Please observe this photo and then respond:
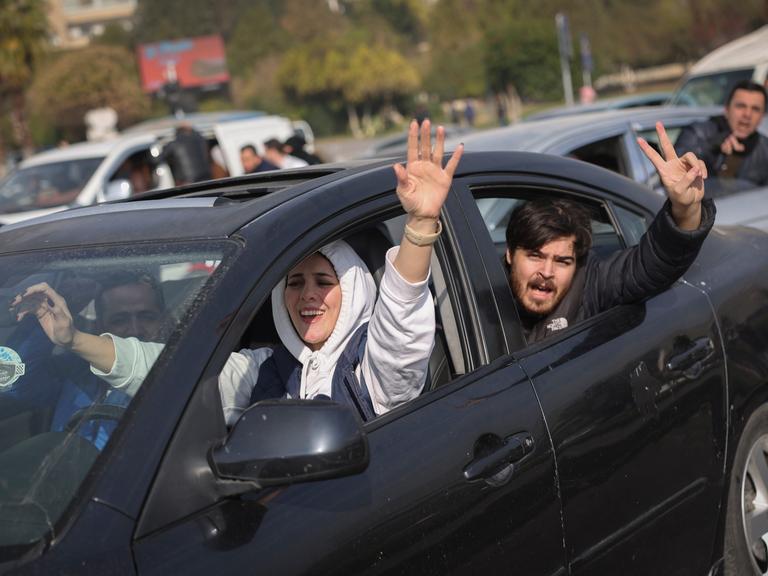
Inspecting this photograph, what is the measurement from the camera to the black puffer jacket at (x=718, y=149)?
22.4 ft

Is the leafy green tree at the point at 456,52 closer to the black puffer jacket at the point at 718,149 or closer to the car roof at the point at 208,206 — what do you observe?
the black puffer jacket at the point at 718,149

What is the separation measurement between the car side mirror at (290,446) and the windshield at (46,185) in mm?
10106

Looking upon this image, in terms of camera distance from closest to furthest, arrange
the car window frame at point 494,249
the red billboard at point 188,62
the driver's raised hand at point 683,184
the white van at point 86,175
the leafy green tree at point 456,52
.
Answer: the car window frame at point 494,249, the driver's raised hand at point 683,184, the white van at point 86,175, the leafy green tree at point 456,52, the red billboard at point 188,62

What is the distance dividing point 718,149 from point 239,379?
16.4ft

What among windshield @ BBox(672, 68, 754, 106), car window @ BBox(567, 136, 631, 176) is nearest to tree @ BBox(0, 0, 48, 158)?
windshield @ BBox(672, 68, 754, 106)

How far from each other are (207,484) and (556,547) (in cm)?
97

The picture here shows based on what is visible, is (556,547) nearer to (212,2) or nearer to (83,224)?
(83,224)

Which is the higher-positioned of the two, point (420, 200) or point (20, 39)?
point (20, 39)

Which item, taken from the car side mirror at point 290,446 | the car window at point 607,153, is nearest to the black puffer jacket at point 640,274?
the car side mirror at point 290,446

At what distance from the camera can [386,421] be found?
240 centimetres

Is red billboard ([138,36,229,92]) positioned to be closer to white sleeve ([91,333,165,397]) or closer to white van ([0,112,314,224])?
white van ([0,112,314,224])

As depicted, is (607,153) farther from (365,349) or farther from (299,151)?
(299,151)

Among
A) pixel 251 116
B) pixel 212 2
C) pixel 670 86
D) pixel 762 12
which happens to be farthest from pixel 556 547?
pixel 212 2

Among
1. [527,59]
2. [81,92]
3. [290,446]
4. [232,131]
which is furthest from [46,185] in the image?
[81,92]
